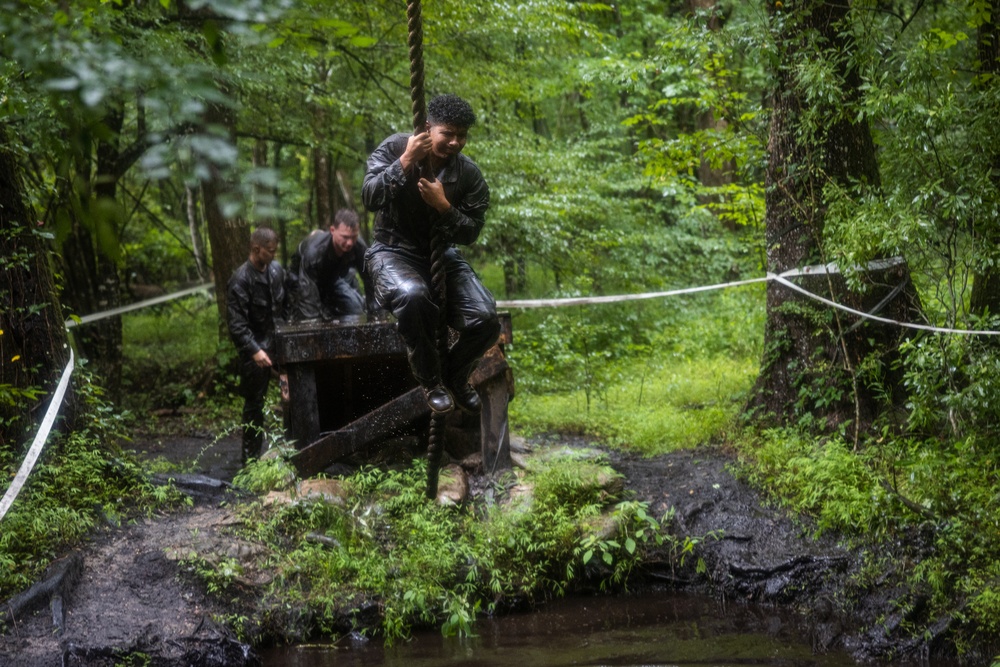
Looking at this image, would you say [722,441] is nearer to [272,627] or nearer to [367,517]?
[367,517]

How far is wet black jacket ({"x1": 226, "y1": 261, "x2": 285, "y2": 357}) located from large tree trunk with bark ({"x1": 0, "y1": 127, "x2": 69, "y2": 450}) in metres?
1.61

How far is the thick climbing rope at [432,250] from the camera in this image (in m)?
4.83

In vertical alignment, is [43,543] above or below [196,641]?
above

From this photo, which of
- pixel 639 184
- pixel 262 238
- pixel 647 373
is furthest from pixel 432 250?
pixel 639 184

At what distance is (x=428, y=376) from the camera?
595cm

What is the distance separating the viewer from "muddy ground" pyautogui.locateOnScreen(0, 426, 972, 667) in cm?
564

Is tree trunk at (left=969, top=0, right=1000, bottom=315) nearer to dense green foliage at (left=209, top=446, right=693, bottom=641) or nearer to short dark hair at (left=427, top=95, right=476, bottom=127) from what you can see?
dense green foliage at (left=209, top=446, right=693, bottom=641)

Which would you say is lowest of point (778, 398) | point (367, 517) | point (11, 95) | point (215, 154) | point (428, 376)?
point (367, 517)

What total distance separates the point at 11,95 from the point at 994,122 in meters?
6.47

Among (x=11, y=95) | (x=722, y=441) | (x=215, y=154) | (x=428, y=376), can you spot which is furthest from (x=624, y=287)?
(x=215, y=154)

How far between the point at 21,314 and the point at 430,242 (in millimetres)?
3252

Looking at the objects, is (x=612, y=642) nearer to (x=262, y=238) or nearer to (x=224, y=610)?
(x=224, y=610)

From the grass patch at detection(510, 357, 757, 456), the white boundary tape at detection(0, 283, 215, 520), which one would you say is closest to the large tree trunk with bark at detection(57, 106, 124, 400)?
the white boundary tape at detection(0, 283, 215, 520)

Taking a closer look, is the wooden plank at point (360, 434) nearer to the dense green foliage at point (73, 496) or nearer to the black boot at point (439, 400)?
the dense green foliage at point (73, 496)
